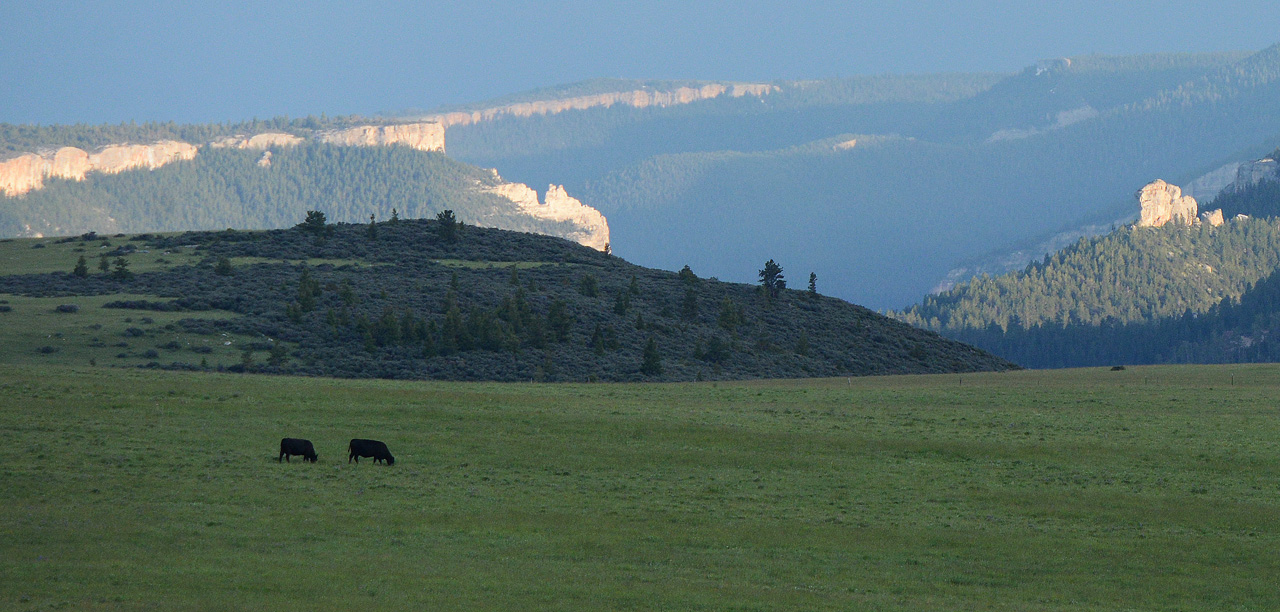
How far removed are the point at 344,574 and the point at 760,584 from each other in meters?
7.75

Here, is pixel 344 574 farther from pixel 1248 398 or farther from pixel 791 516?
pixel 1248 398

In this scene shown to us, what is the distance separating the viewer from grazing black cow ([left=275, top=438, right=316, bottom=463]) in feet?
119

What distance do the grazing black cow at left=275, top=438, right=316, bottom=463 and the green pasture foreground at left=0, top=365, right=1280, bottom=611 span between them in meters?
0.59

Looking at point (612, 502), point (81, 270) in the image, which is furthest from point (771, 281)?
point (612, 502)

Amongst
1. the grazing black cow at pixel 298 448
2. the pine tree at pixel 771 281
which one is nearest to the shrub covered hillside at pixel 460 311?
the pine tree at pixel 771 281

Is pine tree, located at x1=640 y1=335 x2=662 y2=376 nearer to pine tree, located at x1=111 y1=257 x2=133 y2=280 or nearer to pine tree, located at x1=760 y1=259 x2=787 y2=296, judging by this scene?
pine tree, located at x1=760 y1=259 x2=787 y2=296

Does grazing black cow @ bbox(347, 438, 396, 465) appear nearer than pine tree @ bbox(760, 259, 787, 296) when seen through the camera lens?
Yes

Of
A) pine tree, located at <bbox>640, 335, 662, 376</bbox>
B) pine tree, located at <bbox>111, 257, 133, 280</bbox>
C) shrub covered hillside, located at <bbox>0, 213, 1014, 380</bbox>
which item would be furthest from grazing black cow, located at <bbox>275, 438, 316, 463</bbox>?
pine tree, located at <bbox>111, 257, 133, 280</bbox>

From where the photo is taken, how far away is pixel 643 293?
115m

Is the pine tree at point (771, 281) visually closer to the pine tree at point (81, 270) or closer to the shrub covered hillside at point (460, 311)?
the shrub covered hillside at point (460, 311)

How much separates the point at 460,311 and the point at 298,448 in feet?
202

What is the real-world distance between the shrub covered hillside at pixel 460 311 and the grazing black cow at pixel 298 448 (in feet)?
129

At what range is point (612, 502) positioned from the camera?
110 ft

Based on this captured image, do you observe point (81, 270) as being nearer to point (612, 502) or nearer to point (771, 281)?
point (771, 281)
